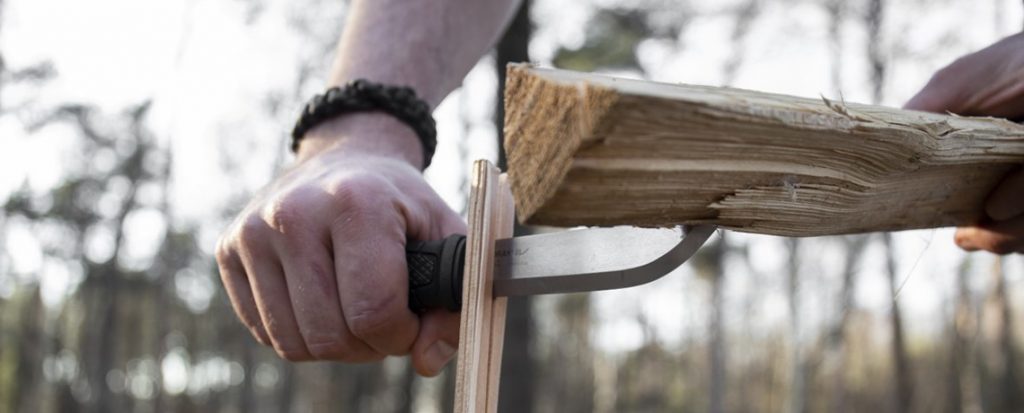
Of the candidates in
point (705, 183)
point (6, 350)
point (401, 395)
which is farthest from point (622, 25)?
point (6, 350)

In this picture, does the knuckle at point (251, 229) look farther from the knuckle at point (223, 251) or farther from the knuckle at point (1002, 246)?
the knuckle at point (1002, 246)

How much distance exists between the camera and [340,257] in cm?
131

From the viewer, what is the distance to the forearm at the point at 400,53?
1562mm

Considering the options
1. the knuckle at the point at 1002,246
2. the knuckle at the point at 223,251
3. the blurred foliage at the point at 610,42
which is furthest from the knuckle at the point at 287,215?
the blurred foliage at the point at 610,42

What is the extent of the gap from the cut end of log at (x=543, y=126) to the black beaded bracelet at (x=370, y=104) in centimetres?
Answer: 71

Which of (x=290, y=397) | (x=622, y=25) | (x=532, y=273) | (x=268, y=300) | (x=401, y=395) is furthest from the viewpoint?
(x=290, y=397)

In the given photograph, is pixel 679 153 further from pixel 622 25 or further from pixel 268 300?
pixel 622 25

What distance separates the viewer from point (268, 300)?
1.40 m

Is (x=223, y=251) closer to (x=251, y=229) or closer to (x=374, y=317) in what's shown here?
(x=251, y=229)

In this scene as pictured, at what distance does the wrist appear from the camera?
1522 millimetres

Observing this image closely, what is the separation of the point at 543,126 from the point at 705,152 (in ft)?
0.54

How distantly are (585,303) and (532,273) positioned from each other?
32833 mm

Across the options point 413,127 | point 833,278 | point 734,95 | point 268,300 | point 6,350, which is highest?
point 833,278

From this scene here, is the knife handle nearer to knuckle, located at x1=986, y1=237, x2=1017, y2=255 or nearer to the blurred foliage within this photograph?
knuckle, located at x1=986, y1=237, x2=1017, y2=255
